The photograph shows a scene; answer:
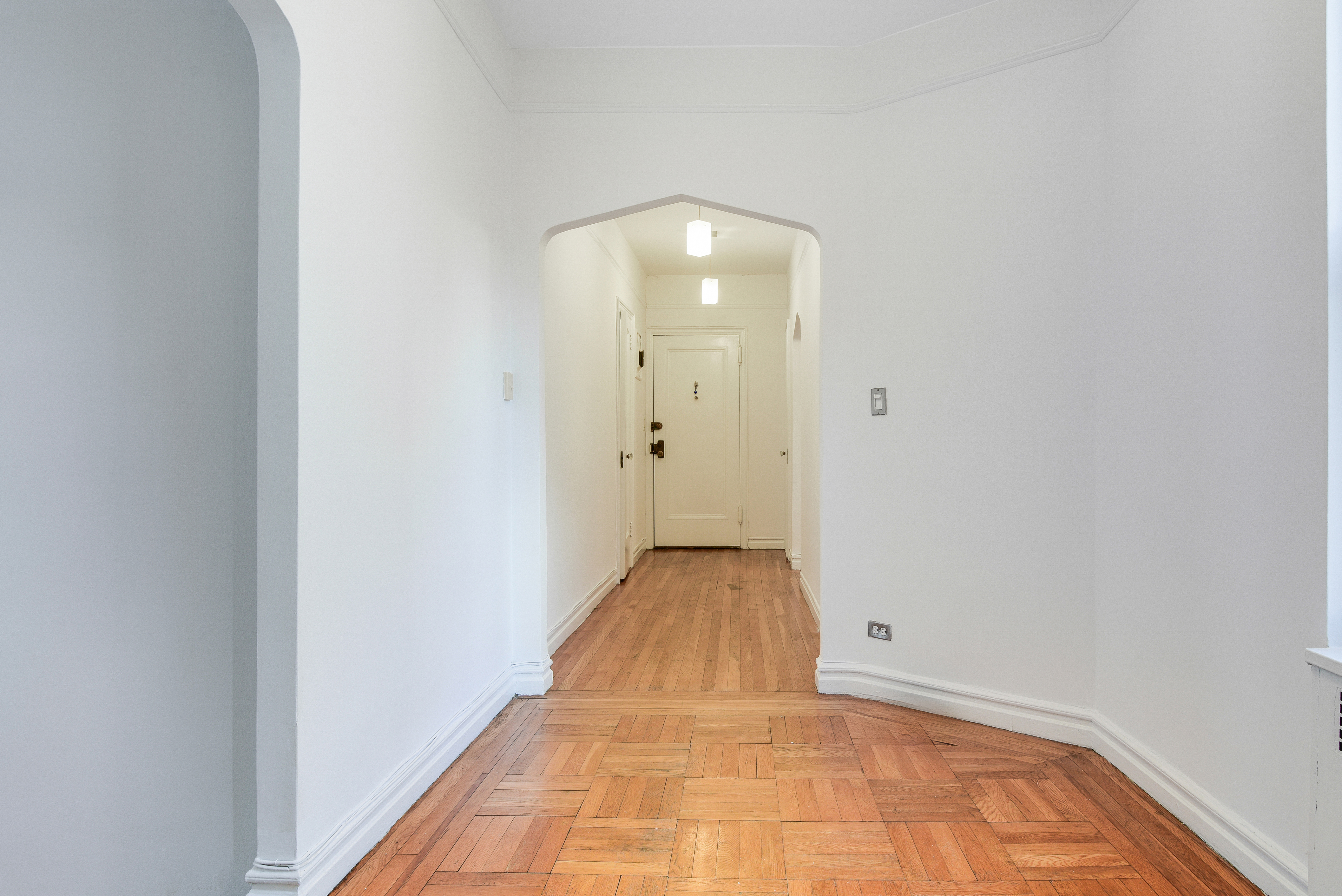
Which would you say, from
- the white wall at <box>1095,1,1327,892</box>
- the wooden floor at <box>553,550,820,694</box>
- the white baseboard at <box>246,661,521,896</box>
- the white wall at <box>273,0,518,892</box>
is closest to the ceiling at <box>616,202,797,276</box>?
the white wall at <box>273,0,518,892</box>

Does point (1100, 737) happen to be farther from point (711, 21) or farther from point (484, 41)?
point (484, 41)

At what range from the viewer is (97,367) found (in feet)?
6.22

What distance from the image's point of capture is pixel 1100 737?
99.1 inches

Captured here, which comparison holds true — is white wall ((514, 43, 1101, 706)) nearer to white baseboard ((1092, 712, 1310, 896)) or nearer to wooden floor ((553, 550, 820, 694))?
white baseboard ((1092, 712, 1310, 896))

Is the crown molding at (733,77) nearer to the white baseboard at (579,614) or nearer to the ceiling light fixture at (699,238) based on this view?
the ceiling light fixture at (699,238)

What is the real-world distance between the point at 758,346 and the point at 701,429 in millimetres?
928

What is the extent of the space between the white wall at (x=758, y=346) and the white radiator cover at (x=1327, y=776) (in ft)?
18.3

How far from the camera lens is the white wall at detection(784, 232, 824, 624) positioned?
4.37m

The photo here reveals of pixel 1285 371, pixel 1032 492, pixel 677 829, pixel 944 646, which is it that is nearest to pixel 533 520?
pixel 677 829

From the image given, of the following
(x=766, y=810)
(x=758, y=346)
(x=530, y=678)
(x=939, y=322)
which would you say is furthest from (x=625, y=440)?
(x=766, y=810)

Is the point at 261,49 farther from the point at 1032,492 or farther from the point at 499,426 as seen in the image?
the point at 1032,492

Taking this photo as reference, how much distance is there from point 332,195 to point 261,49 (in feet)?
1.02

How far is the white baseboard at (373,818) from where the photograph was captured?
1640mm

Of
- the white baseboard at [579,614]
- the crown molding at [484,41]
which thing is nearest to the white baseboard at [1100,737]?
the white baseboard at [579,614]
